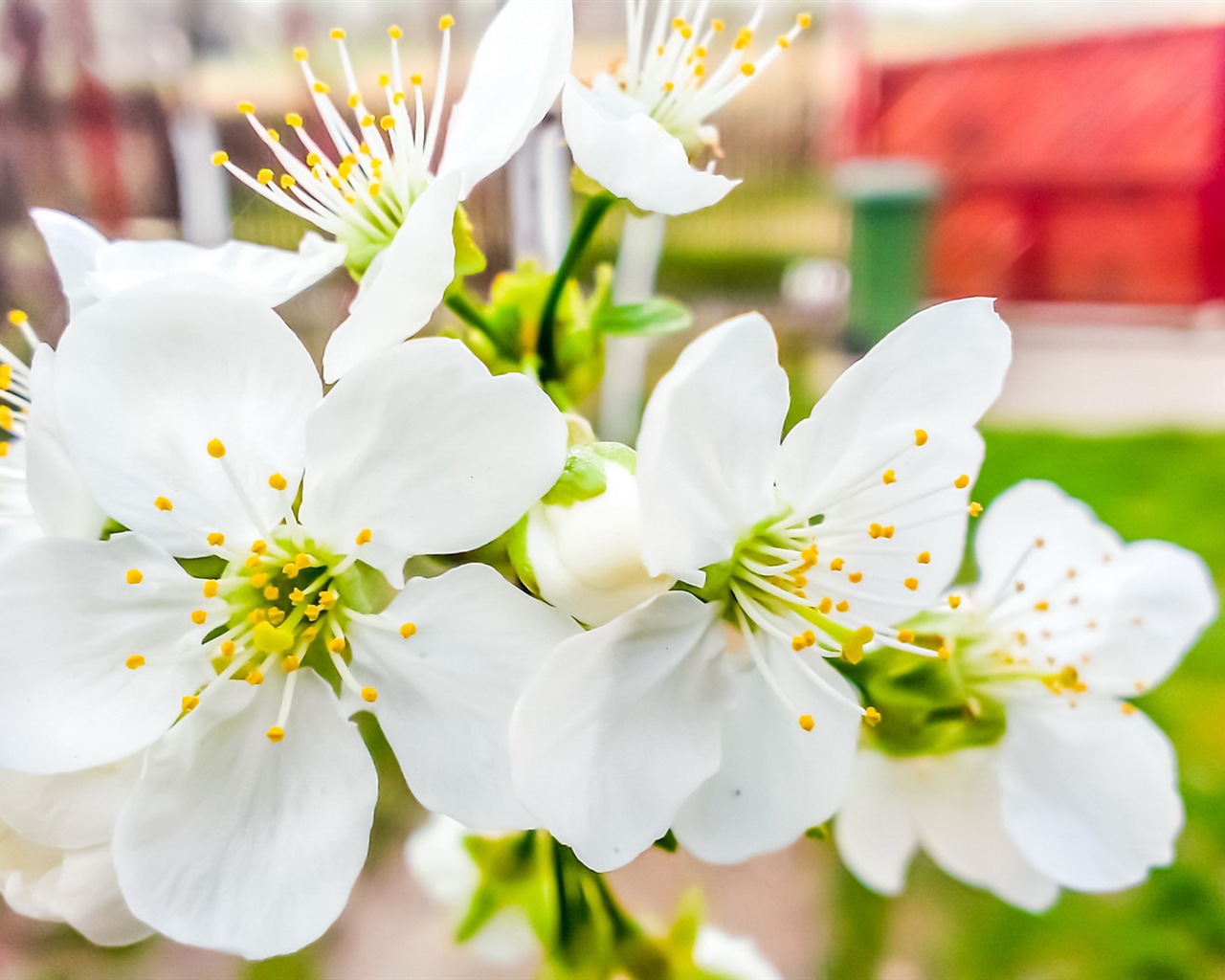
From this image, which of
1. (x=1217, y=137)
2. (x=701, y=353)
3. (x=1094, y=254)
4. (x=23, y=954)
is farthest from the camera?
(x=1094, y=254)

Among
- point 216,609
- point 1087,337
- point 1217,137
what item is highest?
point 216,609

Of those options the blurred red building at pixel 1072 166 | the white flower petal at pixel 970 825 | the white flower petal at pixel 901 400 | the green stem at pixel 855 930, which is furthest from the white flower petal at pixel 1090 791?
the blurred red building at pixel 1072 166

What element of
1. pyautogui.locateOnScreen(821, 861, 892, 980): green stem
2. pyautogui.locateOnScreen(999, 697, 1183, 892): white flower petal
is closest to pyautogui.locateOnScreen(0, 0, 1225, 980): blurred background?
pyautogui.locateOnScreen(821, 861, 892, 980): green stem

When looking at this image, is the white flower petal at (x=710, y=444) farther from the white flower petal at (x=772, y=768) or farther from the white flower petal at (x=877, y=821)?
the white flower petal at (x=877, y=821)

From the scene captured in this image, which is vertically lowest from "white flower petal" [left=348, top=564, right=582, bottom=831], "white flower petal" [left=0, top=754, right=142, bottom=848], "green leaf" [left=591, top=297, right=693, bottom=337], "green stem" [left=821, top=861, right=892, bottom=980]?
"green stem" [left=821, top=861, right=892, bottom=980]

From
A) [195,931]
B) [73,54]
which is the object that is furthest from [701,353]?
[73,54]

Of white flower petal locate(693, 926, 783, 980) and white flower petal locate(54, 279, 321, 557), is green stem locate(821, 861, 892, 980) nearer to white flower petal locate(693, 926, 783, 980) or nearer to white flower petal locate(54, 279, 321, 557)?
white flower petal locate(693, 926, 783, 980)

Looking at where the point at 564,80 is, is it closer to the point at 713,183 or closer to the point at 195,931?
the point at 713,183
